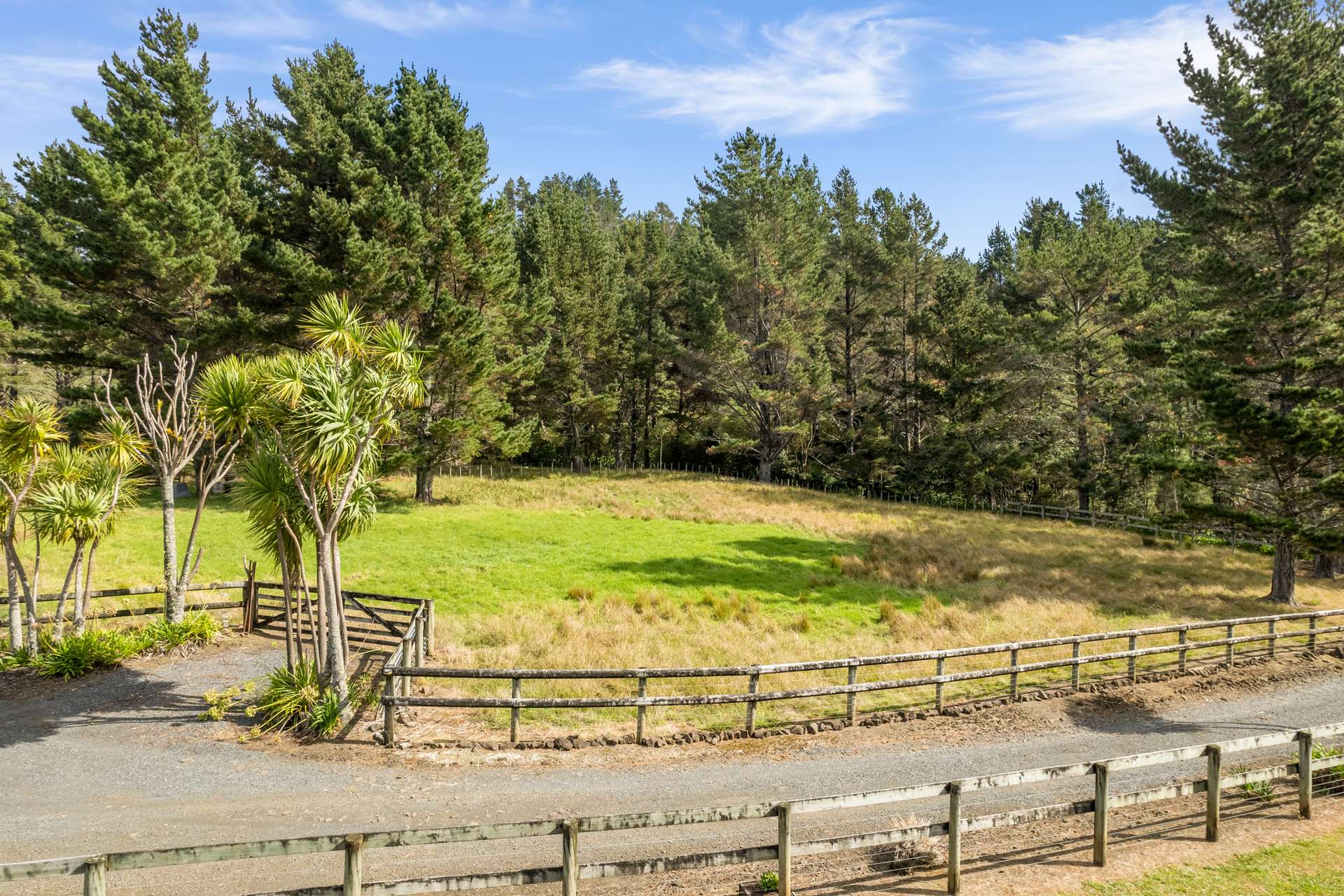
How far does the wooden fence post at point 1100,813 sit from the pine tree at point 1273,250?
1940cm

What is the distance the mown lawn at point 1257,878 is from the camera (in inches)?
295

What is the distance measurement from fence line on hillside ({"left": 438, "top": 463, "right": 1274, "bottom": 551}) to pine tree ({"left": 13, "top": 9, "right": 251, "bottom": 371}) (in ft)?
53.4

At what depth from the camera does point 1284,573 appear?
79.8 ft

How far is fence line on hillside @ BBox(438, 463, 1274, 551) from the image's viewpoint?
118 ft

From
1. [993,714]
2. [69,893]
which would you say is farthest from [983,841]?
[69,893]

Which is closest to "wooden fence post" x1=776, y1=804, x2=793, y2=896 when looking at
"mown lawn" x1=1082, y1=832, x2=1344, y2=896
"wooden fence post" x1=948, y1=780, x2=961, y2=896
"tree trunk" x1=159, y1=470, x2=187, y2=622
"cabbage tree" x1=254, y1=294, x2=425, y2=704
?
"wooden fence post" x1=948, y1=780, x2=961, y2=896

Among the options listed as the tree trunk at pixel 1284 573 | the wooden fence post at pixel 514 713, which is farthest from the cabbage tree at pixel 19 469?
the tree trunk at pixel 1284 573

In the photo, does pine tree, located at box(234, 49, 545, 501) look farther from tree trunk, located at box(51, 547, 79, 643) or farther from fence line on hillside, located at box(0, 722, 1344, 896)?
fence line on hillside, located at box(0, 722, 1344, 896)

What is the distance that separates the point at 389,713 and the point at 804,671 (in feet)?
25.9

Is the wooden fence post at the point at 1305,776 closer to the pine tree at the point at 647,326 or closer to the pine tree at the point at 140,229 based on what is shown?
Answer: the pine tree at the point at 140,229

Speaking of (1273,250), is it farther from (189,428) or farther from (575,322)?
(575,322)

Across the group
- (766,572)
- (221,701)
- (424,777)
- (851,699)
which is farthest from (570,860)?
(766,572)

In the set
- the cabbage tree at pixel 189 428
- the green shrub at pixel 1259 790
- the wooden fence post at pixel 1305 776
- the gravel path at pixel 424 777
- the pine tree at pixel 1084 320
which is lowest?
the gravel path at pixel 424 777

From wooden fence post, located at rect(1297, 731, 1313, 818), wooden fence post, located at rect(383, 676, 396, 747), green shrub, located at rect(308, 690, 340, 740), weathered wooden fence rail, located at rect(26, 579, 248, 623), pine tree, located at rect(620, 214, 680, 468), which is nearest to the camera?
wooden fence post, located at rect(1297, 731, 1313, 818)
